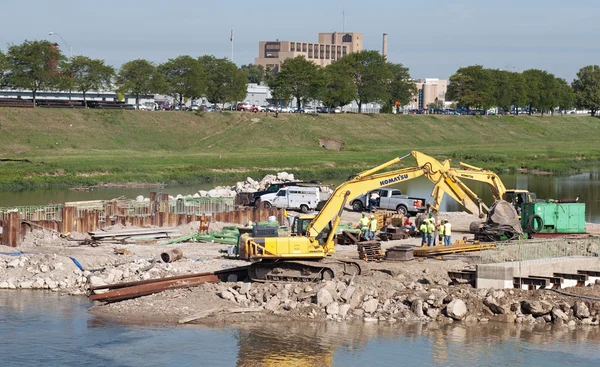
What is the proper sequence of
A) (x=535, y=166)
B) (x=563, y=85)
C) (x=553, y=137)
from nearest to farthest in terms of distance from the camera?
1. (x=535, y=166)
2. (x=553, y=137)
3. (x=563, y=85)

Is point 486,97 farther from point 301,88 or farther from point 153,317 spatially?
point 153,317

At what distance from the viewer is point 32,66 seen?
106688 millimetres

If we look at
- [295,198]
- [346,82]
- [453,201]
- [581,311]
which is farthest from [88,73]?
[581,311]

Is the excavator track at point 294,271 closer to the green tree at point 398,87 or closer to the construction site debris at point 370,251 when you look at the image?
the construction site debris at point 370,251

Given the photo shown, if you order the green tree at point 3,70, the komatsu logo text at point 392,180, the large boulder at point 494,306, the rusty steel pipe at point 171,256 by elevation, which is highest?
the green tree at point 3,70

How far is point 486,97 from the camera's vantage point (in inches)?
6029

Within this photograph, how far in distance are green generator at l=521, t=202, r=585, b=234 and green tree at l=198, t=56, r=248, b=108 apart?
268 ft

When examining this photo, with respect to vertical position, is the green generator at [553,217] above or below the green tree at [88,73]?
below

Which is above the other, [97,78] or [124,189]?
[97,78]

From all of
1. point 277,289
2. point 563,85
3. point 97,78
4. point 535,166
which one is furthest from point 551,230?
point 563,85

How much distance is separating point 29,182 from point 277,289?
145 ft

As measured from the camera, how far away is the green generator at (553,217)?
146 feet

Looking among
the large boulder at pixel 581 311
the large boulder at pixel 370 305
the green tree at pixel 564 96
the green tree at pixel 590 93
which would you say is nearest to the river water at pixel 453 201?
the large boulder at pixel 581 311

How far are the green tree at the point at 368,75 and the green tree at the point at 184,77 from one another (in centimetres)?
2721
